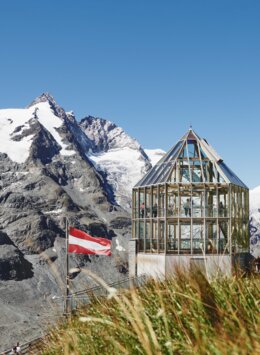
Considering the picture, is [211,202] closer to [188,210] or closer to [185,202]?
[185,202]

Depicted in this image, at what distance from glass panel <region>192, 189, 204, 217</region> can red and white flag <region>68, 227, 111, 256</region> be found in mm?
8058

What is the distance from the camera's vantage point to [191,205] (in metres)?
25.1

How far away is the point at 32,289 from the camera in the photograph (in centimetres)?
13212

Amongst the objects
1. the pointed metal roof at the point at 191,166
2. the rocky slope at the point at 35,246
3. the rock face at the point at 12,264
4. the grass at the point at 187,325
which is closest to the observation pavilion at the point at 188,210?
the pointed metal roof at the point at 191,166

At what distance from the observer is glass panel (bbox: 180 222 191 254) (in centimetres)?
2527

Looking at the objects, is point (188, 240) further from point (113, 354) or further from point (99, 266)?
point (99, 266)

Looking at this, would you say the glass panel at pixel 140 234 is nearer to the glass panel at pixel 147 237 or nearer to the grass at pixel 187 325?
the glass panel at pixel 147 237

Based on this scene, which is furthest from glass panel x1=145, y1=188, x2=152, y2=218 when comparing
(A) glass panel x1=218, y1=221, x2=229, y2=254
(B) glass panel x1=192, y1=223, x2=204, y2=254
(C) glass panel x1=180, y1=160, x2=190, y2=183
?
(A) glass panel x1=218, y1=221, x2=229, y2=254

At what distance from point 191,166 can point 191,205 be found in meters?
2.79

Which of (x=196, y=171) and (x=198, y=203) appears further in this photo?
(x=196, y=171)

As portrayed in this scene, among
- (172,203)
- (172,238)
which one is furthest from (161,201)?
(172,238)

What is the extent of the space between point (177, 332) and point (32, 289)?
13333 centimetres

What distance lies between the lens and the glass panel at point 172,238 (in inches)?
999

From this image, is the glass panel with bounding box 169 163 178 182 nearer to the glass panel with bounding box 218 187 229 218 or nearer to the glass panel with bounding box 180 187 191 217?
the glass panel with bounding box 180 187 191 217
